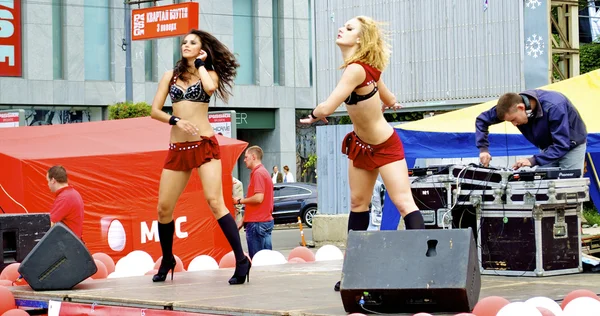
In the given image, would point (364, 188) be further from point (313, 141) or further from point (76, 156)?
point (313, 141)

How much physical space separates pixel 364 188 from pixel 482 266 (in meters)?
2.02

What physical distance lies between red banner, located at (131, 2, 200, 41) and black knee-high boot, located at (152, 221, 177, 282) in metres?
12.8

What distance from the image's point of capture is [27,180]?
12.8 m

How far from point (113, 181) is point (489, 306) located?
9399 mm

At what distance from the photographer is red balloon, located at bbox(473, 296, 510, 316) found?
5.30 meters

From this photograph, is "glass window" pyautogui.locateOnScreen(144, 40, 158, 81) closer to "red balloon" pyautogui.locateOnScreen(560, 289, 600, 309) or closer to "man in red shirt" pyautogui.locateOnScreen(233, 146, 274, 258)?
"man in red shirt" pyautogui.locateOnScreen(233, 146, 274, 258)

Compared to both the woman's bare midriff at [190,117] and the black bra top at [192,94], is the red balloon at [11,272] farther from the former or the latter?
the black bra top at [192,94]

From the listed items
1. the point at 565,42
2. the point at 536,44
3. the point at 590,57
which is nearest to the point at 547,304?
the point at 565,42

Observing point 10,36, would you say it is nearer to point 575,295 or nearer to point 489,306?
point 575,295

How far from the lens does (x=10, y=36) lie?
3241cm

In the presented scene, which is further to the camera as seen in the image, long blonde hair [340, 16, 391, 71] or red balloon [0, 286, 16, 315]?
red balloon [0, 286, 16, 315]

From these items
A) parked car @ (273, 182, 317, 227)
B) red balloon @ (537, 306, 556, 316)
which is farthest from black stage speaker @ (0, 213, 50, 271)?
parked car @ (273, 182, 317, 227)

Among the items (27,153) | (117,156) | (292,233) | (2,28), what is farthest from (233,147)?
(2,28)

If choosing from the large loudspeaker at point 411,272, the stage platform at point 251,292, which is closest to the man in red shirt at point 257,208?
the stage platform at point 251,292
